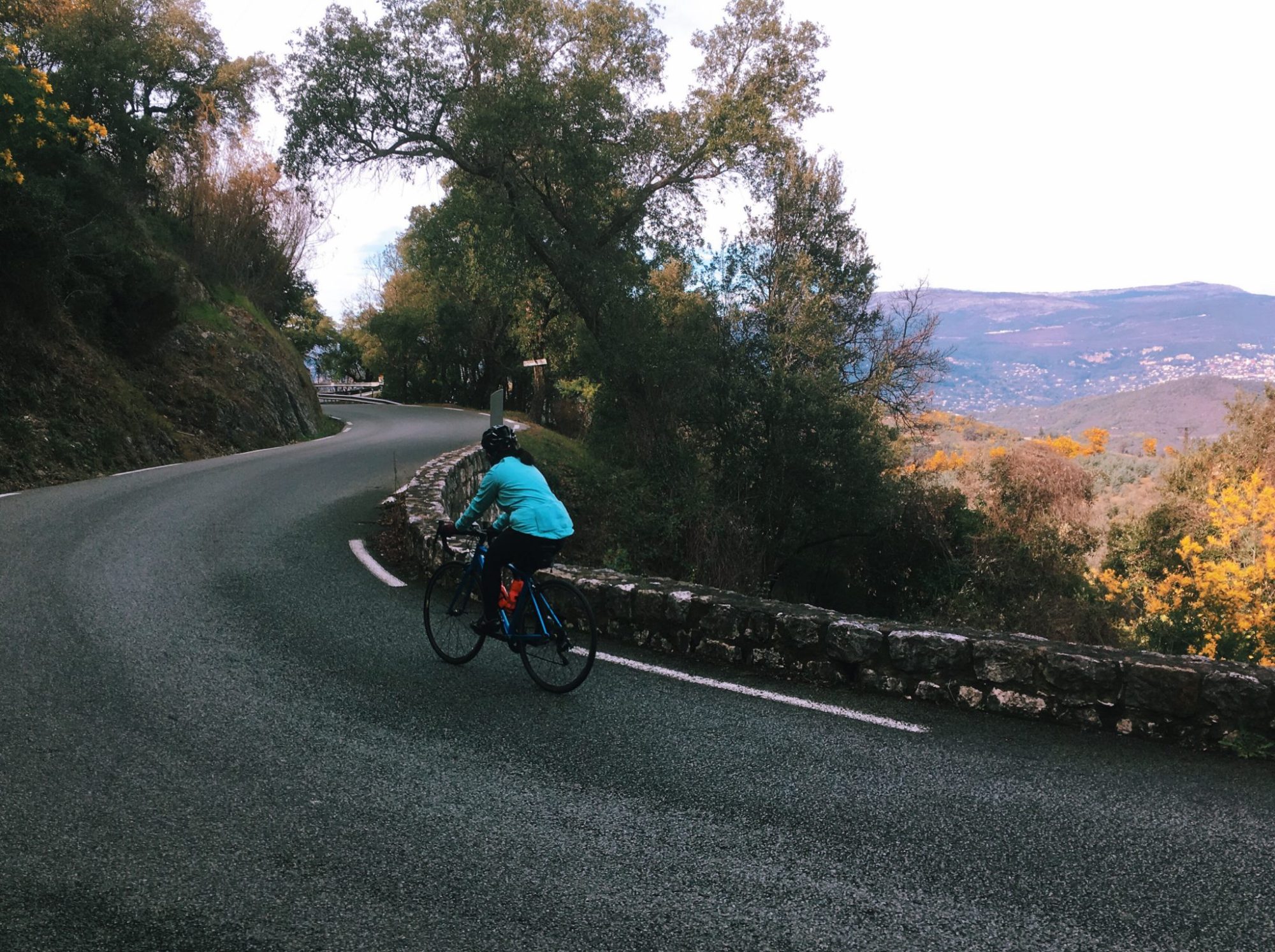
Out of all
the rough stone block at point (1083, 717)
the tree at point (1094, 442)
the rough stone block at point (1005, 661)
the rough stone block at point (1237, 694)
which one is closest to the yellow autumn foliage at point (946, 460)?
the tree at point (1094, 442)

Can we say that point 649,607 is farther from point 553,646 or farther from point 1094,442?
point 1094,442

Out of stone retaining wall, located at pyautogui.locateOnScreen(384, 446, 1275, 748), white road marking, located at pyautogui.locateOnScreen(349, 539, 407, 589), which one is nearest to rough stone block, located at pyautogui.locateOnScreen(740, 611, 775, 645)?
stone retaining wall, located at pyautogui.locateOnScreen(384, 446, 1275, 748)

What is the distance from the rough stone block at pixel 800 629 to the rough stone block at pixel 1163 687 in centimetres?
201

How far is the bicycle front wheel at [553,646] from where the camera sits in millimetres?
5621

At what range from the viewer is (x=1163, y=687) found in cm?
509

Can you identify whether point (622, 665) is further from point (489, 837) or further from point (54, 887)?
point (54, 887)

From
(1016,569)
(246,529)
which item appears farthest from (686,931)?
(1016,569)

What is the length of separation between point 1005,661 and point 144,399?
2088 cm

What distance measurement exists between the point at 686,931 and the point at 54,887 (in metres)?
2.59

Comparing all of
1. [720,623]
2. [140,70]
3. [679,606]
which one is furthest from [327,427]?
[720,623]

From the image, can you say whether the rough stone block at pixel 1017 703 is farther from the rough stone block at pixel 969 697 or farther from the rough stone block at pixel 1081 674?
the rough stone block at pixel 1081 674

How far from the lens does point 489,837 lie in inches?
146

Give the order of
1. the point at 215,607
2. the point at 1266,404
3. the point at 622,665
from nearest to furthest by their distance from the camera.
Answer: the point at 622,665
the point at 215,607
the point at 1266,404

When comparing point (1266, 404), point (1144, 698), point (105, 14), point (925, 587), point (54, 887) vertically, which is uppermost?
point (105, 14)
